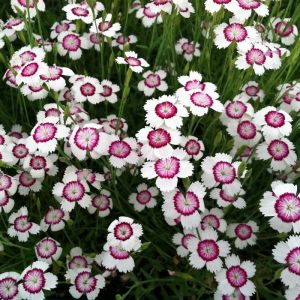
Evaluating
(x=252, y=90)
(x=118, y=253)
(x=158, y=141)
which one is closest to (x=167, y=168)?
(x=158, y=141)

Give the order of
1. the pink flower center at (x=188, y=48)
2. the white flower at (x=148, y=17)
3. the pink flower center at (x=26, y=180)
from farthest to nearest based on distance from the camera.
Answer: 1. the pink flower center at (x=188, y=48)
2. the white flower at (x=148, y=17)
3. the pink flower center at (x=26, y=180)

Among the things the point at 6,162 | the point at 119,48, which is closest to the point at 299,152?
the point at 119,48

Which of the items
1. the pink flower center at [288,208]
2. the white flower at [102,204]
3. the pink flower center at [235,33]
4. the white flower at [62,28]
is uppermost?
the pink flower center at [235,33]

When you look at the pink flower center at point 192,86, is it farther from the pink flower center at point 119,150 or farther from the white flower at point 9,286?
the white flower at point 9,286

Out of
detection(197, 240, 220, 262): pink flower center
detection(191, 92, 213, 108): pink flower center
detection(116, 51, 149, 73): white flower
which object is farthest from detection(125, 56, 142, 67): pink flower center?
detection(197, 240, 220, 262): pink flower center

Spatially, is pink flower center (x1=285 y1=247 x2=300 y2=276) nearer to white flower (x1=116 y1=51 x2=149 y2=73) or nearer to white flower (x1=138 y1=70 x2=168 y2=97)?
white flower (x1=116 y1=51 x2=149 y2=73)

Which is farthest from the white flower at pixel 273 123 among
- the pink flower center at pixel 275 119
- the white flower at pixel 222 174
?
the white flower at pixel 222 174
